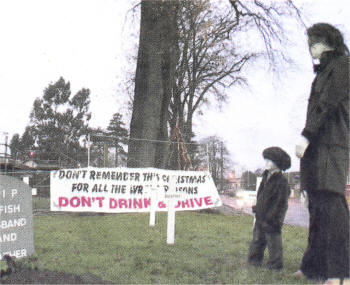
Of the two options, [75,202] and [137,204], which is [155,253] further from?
[137,204]

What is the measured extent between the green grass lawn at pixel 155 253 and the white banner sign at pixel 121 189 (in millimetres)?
436

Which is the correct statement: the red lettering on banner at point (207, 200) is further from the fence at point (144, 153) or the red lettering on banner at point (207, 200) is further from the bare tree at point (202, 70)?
the bare tree at point (202, 70)

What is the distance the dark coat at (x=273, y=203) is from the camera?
5016 mm

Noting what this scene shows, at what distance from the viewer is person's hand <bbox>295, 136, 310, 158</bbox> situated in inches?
155

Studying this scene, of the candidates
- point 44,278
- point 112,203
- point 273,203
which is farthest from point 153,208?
point 44,278

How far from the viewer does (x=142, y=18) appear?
556 inches

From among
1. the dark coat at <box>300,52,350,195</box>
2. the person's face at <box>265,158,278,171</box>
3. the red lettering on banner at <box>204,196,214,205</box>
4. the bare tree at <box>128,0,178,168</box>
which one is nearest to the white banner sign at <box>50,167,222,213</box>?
the red lettering on banner at <box>204,196,214,205</box>

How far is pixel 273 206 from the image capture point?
198 inches

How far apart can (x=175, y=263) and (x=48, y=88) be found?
59764 mm

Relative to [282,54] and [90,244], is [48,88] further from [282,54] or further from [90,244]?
[90,244]

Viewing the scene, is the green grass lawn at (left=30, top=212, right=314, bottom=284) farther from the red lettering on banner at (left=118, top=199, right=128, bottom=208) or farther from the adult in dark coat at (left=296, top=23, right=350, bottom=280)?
the adult in dark coat at (left=296, top=23, right=350, bottom=280)

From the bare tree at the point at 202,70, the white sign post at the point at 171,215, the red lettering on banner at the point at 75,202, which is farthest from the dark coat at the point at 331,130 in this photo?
the bare tree at the point at 202,70

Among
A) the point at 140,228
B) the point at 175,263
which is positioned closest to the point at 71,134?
the point at 140,228

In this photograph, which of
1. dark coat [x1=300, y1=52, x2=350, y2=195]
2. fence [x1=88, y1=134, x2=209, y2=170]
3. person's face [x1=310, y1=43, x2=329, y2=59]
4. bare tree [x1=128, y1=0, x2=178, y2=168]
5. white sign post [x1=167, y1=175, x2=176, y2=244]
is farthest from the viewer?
bare tree [x1=128, y1=0, x2=178, y2=168]
